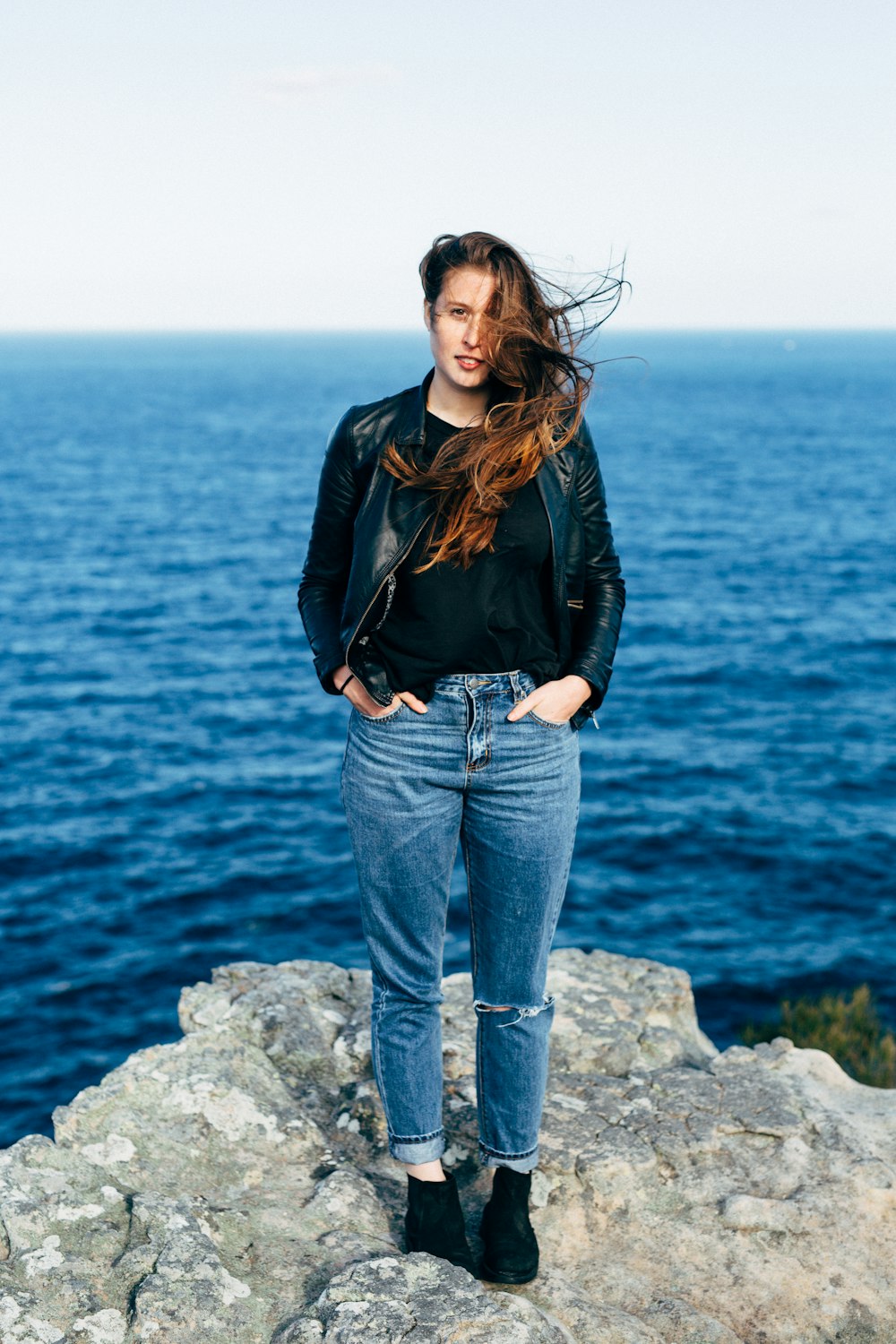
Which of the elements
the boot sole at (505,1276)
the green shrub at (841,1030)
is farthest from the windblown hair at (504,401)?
the green shrub at (841,1030)

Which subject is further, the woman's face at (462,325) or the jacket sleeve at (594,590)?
the jacket sleeve at (594,590)

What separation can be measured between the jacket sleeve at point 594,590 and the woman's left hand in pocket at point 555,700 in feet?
0.19

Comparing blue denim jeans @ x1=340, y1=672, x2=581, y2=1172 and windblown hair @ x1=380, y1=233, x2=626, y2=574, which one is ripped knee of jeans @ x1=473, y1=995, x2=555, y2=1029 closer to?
blue denim jeans @ x1=340, y1=672, x2=581, y2=1172

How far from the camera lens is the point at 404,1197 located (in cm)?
477

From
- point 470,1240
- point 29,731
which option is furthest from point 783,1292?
point 29,731

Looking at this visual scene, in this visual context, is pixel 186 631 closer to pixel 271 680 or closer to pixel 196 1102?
pixel 271 680

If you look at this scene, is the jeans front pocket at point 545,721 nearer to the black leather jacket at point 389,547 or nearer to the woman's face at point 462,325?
the black leather jacket at point 389,547

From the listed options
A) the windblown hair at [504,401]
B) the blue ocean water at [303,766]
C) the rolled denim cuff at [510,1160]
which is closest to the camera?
the windblown hair at [504,401]

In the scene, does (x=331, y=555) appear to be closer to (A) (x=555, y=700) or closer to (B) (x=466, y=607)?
(B) (x=466, y=607)

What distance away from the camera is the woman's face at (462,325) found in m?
3.75

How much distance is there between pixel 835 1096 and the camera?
570 cm

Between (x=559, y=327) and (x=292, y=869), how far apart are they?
51.9ft

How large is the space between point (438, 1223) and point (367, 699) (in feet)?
6.49

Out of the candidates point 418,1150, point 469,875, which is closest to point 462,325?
point 469,875
